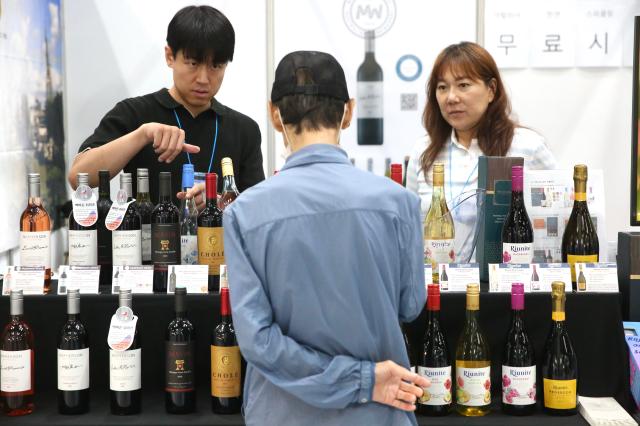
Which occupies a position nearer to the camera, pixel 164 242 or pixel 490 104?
pixel 164 242

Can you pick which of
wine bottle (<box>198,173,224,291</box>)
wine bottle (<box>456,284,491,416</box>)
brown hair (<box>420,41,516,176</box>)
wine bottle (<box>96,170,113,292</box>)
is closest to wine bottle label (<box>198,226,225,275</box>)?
wine bottle (<box>198,173,224,291</box>)

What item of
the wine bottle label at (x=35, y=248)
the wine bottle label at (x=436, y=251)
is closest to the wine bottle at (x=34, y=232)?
the wine bottle label at (x=35, y=248)

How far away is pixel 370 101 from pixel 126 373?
2554mm

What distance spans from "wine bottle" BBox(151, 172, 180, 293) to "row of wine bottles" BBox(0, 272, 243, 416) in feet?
0.35

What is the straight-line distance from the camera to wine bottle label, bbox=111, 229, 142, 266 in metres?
1.82

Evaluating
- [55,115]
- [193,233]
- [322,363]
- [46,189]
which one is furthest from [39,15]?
[322,363]

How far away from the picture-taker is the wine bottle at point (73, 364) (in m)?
1.77

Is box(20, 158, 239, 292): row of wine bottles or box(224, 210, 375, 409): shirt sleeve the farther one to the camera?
box(20, 158, 239, 292): row of wine bottles

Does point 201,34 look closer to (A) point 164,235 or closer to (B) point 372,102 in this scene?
(A) point 164,235

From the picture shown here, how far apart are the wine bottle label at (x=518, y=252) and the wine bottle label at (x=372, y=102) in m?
2.24

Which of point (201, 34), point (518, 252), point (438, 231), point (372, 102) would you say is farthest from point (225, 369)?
point (372, 102)

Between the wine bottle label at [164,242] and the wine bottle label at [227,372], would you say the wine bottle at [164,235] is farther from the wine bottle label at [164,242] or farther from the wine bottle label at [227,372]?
the wine bottle label at [227,372]

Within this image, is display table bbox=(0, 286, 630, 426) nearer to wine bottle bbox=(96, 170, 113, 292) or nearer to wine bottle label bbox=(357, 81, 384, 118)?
wine bottle bbox=(96, 170, 113, 292)

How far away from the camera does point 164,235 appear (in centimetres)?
182
